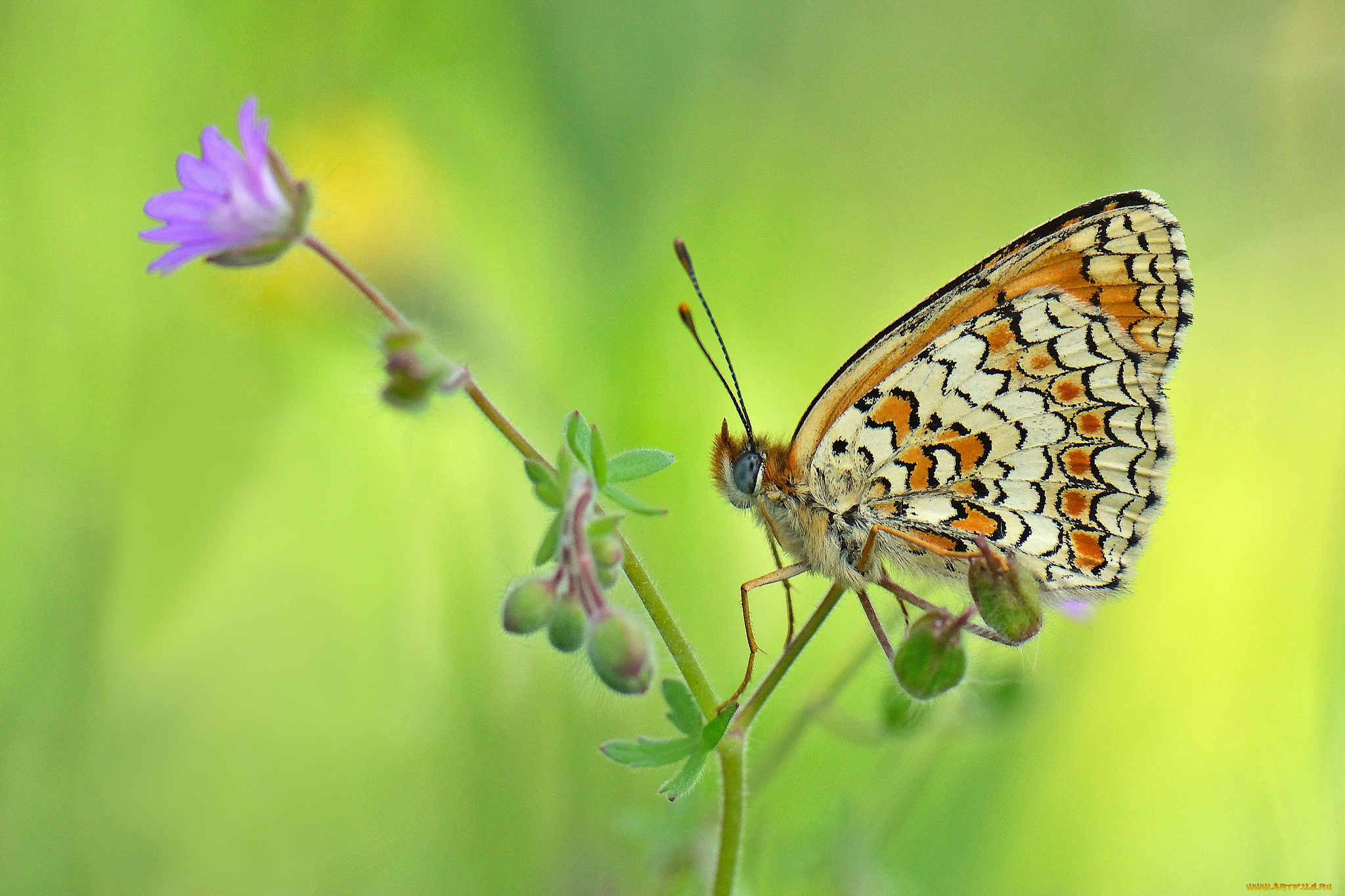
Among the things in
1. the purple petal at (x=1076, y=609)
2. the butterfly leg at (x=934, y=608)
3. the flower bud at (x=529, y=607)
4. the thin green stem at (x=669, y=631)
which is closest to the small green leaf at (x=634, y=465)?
the thin green stem at (x=669, y=631)

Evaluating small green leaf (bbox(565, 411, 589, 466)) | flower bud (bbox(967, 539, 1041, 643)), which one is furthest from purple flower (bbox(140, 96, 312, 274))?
flower bud (bbox(967, 539, 1041, 643))

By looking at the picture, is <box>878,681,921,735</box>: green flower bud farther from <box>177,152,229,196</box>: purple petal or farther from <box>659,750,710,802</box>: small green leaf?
<box>177,152,229,196</box>: purple petal

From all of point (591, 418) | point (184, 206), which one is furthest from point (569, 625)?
point (591, 418)

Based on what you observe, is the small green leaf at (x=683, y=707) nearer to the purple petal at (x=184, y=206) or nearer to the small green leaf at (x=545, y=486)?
the small green leaf at (x=545, y=486)

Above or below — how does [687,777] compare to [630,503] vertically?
below

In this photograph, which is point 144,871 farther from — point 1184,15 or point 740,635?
point 1184,15

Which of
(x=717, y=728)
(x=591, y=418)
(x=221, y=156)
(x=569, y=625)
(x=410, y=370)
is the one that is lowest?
(x=717, y=728)

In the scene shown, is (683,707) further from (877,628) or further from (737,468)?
(737,468)
